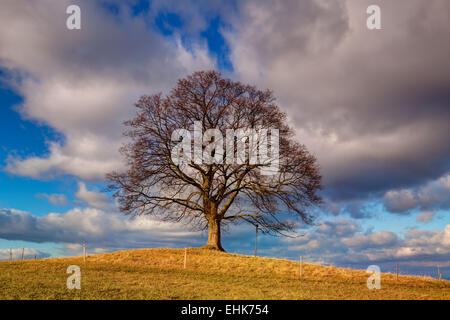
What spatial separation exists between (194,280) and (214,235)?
40.9ft

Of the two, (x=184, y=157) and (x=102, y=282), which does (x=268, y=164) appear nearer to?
(x=184, y=157)

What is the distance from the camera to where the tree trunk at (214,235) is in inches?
1232

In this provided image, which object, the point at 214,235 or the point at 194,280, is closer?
the point at 194,280

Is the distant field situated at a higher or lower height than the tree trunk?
lower

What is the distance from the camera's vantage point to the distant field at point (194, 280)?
14484 millimetres

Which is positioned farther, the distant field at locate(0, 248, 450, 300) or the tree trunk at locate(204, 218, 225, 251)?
the tree trunk at locate(204, 218, 225, 251)

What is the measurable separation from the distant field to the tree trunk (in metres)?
1.94

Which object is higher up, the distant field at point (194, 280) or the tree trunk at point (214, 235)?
the tree trunk at point (214, 235)

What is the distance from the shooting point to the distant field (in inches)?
570

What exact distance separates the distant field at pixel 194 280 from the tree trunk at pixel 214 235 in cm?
194

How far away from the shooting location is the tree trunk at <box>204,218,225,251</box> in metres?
31.3

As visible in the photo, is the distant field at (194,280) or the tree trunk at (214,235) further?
the tree trunk at (214,235)

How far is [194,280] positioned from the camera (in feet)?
62.5
